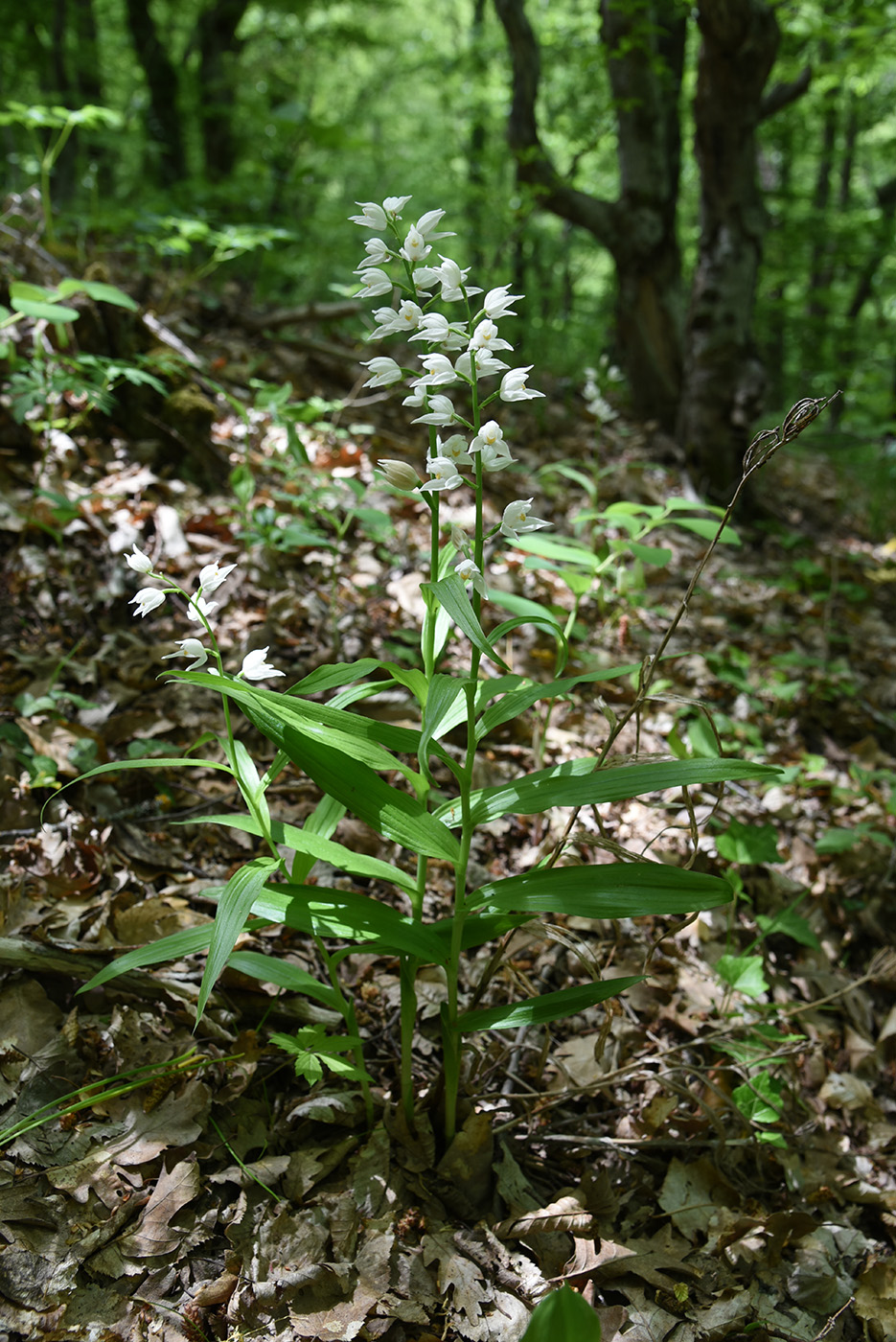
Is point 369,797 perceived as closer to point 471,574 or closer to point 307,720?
point 307,720

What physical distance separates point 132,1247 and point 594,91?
10.0 m

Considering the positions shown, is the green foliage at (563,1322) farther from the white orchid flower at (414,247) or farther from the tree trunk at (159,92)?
the tree trunk at (159,92)

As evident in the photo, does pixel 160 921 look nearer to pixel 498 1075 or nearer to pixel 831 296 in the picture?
pixel 498 1075

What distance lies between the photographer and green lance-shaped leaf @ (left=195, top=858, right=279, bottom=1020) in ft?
3.82

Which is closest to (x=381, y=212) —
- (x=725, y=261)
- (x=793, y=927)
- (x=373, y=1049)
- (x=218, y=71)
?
(x=373, y=1049)

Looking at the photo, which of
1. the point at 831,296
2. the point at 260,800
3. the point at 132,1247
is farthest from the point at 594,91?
the point at 132,1247

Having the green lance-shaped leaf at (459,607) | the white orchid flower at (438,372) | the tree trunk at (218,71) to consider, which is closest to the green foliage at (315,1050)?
the green lance-shaped leaf at (459,607)

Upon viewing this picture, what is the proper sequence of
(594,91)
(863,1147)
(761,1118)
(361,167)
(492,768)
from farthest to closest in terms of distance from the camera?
(361,167) < (594,91) < (492,768) < (863,1147) < (761,1118)

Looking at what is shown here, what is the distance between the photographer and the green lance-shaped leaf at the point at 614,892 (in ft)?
4.18

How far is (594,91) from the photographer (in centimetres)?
816

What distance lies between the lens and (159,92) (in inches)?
334

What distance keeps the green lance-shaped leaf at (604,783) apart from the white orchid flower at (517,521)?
0.44m

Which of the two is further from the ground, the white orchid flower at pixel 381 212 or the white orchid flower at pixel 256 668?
the white orchid flower at pixel 381 212

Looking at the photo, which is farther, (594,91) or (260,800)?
(594,91)
